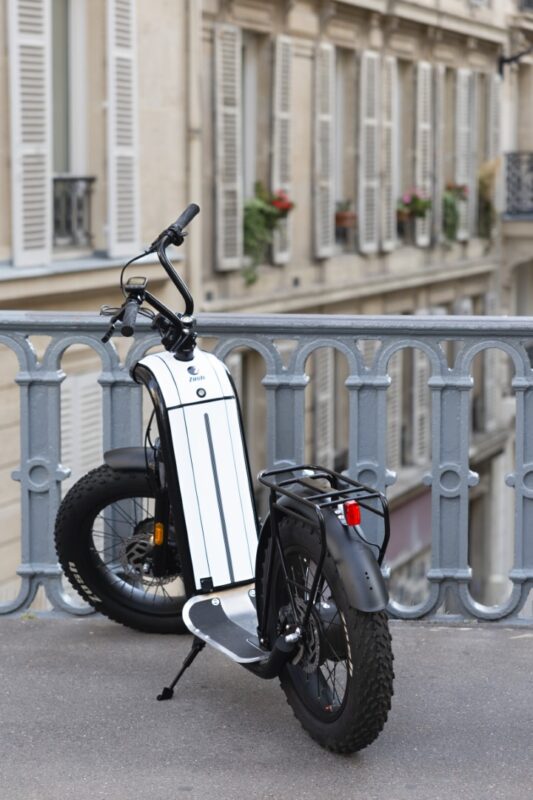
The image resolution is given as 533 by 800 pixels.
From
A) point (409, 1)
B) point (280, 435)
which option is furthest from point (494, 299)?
point (280, 435)

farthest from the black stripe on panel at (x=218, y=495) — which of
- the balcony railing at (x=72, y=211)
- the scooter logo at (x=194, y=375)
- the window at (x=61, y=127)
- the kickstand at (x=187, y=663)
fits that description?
the balcony railing at (x=72, y=211)

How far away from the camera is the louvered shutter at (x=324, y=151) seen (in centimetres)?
2231

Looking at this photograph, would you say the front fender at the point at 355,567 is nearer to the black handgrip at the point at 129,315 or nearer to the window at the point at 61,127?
the black handgrip at the point at 129,315

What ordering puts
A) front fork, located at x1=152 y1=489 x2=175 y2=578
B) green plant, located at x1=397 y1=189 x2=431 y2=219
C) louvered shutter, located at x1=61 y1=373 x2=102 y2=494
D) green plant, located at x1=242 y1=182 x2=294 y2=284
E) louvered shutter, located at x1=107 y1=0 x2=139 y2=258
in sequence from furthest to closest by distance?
green plant, located at x1=397 y1=189 x2=431 y2=219
green plant, located at x1=242 y1=182 x2=294 y2=284
louvered shutter, located at x1=107 y1=0 x2=139 y2=258
louvered shutter, located at x1=61 y1=373 x2=102 y2=494
front fork, located at x1=152 y1=489 x2=175 y2=578

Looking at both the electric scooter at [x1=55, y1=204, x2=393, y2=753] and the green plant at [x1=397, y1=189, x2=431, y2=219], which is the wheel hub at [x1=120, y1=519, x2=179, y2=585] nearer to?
the electric scooter at [x1=55, y1=204, x2=393, y2=753]

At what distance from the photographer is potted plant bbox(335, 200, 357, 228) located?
77.4ft

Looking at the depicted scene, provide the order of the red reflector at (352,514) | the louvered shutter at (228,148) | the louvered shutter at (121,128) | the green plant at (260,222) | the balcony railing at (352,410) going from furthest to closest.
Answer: the green plant at (260,222) < the louvered shutter at (228,148) < the louvered shutter at (121,128) < the balcony railing at (352,410) < the red reflector at (352,514)

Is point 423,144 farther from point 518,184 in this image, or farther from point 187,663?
point 187,663

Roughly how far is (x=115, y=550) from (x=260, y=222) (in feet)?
49.0

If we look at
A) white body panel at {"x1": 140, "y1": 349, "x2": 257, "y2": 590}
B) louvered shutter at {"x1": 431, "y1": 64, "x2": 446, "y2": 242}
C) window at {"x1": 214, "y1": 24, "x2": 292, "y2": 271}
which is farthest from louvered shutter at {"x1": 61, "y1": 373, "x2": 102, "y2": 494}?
louvered shutter at {"x1": 431, "y1": 64, "x2": 446, "y2": 242}

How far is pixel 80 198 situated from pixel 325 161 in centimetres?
674

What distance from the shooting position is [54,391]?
6.00 meters

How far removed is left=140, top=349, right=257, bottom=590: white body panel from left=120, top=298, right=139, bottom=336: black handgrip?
20 centimetres

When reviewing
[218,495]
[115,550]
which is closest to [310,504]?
[218,495]
